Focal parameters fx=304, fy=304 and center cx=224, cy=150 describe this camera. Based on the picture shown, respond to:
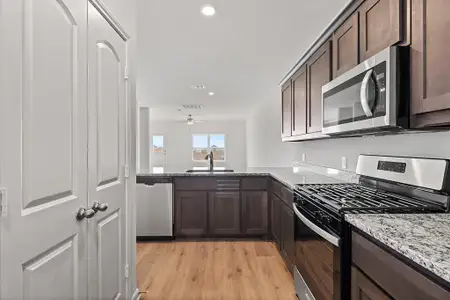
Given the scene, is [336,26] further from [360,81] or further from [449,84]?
[449,84]

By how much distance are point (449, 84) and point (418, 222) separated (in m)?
0.55

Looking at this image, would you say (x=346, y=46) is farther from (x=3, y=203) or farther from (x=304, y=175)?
(x=3, y=203)

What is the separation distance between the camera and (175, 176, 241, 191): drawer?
4039 mm

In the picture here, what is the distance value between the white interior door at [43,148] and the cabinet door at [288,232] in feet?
5.83

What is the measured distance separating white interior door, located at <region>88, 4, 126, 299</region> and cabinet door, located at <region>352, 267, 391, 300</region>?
50.7 inches

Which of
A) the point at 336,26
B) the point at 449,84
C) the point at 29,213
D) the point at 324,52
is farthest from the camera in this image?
the point at 324,52

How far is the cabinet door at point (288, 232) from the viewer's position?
8.88ft

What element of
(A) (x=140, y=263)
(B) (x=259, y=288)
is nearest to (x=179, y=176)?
Answer: (A) (x=140, y=263)

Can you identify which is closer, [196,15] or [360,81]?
[360,81]

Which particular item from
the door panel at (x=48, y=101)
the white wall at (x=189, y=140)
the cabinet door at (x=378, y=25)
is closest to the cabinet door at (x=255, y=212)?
the cabinet door at (x=378, y=25)

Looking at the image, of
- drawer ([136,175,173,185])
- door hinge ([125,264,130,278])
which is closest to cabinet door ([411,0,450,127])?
door hinge ([125,264,130,278])

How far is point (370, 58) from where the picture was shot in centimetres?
167

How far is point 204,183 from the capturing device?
404cm

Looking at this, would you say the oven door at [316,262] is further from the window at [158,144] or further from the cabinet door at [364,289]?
the window at [158,144]
